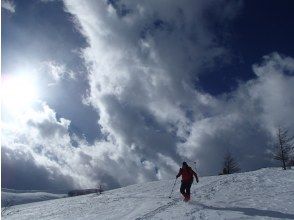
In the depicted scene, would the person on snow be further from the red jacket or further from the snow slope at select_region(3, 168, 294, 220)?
the snow slope at select_region(3, 168, 294, 220)

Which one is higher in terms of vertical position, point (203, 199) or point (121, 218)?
point (203, 199)

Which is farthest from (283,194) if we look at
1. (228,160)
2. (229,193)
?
(228,160)

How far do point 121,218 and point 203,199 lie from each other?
5.38 meters

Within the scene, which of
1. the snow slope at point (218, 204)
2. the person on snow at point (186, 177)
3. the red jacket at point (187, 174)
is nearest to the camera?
the snow slope at point (218, 204)

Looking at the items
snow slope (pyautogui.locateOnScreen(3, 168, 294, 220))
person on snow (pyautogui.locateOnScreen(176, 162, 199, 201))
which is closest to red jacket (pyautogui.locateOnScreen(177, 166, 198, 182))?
person on snow (pyautogui.locateOnScreen(176, 162, 199, 201))

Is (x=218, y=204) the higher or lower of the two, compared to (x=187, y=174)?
lower

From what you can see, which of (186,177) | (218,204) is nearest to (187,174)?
(186,177)

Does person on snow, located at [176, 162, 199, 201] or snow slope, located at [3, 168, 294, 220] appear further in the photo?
person on snow, located at [176, 162, 199, 201]

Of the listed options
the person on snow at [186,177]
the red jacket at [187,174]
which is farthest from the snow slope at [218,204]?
the red jacket at [187,174]

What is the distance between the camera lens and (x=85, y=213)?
24.7 m

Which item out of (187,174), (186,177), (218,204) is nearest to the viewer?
(218,204)

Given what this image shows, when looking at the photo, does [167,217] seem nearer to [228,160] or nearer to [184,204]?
[184,204]

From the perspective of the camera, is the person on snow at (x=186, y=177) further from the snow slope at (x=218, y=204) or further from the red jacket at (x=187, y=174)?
the snow slope at (x=218, y=204)

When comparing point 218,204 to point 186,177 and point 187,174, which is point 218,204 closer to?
point 186,177
